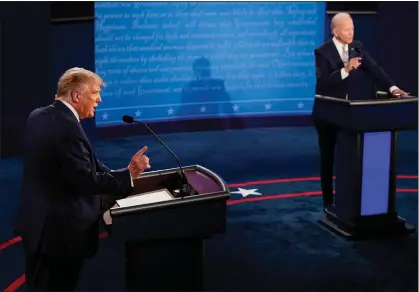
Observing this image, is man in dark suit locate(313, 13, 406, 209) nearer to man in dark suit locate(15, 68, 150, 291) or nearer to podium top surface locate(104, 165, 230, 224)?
podium top surface locate(104, 165, 230, 224)

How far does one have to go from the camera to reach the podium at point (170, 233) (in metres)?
2.55

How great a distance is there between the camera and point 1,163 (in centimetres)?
695

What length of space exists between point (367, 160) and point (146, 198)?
2172 mm

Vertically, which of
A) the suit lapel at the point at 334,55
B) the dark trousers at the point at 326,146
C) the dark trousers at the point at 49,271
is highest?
the suit lapel at the point at 334,55

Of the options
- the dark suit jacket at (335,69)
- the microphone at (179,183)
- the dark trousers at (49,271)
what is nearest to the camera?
the dark trousers at (49,271)

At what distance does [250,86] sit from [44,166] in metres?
6.23

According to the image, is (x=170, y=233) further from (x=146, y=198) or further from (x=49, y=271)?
(x=49, y=271)

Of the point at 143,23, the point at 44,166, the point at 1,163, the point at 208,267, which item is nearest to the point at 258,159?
the point at 143,23

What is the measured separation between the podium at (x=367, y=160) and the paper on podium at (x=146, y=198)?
188cm

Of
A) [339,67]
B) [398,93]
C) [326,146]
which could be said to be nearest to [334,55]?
[339,67]

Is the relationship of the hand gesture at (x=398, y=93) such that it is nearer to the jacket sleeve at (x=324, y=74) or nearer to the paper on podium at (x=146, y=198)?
the jacket sleeve at (x=324, y=74)

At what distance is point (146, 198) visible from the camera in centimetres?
276

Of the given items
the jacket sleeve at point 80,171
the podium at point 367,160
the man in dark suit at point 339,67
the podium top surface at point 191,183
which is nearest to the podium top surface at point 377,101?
the podium at point 367,160

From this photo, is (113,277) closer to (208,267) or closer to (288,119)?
(208,267)
